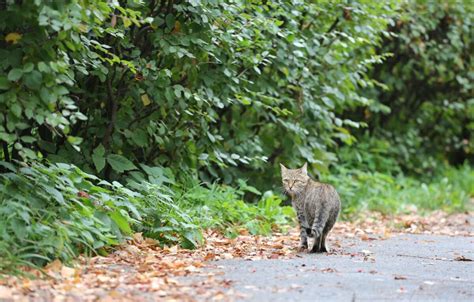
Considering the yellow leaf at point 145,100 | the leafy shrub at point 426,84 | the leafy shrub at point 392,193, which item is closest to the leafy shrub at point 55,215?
the yellow leaf at point 145,100

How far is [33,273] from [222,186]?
4.63 m

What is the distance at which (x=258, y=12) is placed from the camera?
8797mm

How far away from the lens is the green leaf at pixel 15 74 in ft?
19.8

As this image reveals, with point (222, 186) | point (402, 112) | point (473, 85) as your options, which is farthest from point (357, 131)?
point (222, 186)

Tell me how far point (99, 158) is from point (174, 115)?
1.22 m

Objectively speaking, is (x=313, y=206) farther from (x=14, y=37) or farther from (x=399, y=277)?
(x=14, y=37)

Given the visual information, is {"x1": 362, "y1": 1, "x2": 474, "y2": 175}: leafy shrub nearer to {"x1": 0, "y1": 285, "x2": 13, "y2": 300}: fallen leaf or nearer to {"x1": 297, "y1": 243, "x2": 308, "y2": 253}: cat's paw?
{"x1": 297, "y1": 243, "x2": 308, "y2": 253}: cat's paw

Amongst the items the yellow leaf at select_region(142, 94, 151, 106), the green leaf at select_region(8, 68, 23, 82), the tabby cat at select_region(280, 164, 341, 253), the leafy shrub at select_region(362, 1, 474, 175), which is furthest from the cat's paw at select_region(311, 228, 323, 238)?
the leafy shrub at select_region(362, 1, 474, 175)

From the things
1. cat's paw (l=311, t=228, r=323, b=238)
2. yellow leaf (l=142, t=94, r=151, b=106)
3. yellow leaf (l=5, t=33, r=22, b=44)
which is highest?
yellow leaf (l=5, t=33, r=22, b=44)

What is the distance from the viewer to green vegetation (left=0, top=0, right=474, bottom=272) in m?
6.18

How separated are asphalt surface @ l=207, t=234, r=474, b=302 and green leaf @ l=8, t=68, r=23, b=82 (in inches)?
80.9

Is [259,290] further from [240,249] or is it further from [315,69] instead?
[315,69]

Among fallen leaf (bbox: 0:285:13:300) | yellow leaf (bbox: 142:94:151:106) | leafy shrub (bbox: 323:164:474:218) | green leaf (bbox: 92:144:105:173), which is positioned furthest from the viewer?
leafy shrub (bbox: 323:164:474:218)

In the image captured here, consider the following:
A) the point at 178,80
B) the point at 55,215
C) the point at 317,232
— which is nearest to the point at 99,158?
the point at 178,80
